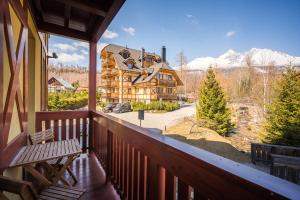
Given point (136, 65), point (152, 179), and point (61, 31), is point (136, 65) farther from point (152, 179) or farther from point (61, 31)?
point (152, 179)

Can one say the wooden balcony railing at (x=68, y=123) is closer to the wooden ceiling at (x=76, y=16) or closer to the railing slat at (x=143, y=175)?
the wooden ceiling at (x=76, y=16)

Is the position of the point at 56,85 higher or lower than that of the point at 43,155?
higher

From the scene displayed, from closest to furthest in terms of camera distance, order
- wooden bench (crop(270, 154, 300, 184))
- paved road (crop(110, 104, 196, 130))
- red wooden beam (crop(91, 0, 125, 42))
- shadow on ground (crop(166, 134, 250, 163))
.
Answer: red wooden beam (crop(91, 0, 125, 42)) < wooden bench (crop(270, 154, 300, 184)) < shadow on ground (crop(166, 134, 250, 163)) < paved road (crop(110, 104, 196, 130))

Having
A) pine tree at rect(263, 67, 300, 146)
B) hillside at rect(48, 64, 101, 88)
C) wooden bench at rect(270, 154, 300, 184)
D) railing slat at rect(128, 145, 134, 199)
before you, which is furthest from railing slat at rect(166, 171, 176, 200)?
hillside at rect(48, 64, 101, 88)

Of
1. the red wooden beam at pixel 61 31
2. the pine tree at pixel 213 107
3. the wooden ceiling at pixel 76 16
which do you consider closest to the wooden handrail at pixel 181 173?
the wooden ceiling at pixel 76 16

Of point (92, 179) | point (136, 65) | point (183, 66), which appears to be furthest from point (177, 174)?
point (183, 66)

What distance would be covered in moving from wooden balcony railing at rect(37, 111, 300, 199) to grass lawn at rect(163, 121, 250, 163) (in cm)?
620

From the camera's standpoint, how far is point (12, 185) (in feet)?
3.12

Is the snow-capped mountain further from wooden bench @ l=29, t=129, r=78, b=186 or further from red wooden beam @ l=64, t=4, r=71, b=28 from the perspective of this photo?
wooden bench @ l=29, t=129, r=78, b=186

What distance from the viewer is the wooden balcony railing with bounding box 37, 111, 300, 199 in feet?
1.90

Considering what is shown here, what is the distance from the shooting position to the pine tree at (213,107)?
11.2 metres

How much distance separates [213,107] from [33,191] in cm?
1160

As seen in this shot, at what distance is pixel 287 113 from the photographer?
8648 millimetres

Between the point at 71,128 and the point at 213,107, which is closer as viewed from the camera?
the point at 71,128
